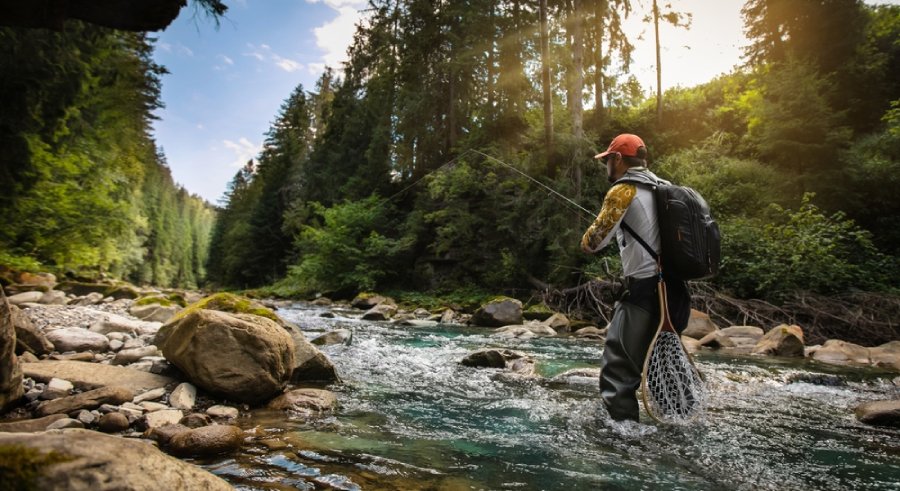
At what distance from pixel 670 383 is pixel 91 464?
3541 millimetres

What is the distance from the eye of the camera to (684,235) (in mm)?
3371

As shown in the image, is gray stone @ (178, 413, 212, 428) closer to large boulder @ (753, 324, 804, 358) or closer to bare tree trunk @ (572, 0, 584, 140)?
large boulder @ (753, 324, 804, 358)

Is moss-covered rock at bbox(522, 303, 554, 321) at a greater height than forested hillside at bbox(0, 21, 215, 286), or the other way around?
forested hillside at bbox(0, 21, 215, 286)

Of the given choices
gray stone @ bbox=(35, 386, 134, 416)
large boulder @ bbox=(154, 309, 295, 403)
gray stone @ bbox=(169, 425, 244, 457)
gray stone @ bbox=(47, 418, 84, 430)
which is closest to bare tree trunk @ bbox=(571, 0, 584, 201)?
large boulder @ bbox=(154, 309, 295, 403)

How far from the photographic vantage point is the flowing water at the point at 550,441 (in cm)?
252

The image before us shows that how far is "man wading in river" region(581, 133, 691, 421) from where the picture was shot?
3.47 metres

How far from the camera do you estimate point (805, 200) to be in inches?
513

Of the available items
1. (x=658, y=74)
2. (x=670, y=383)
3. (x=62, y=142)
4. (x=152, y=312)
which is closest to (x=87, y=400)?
(x=670, y=383)

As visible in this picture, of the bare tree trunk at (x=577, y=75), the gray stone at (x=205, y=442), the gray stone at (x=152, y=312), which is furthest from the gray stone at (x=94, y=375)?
the bare tree trunk at (x=577, y=75)

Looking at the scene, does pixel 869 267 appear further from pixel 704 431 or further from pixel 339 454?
pixel 339 454

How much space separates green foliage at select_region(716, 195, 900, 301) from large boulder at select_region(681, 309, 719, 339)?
7.38 ft

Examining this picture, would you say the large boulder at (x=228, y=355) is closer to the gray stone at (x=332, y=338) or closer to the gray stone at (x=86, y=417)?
the gray stone at (x=86, y=417)

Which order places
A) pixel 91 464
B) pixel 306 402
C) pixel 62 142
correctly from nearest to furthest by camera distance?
pixel 91 464 → pixel 306 402 → pixel 62 142

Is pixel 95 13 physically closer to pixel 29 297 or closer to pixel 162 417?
pixel 162 417
